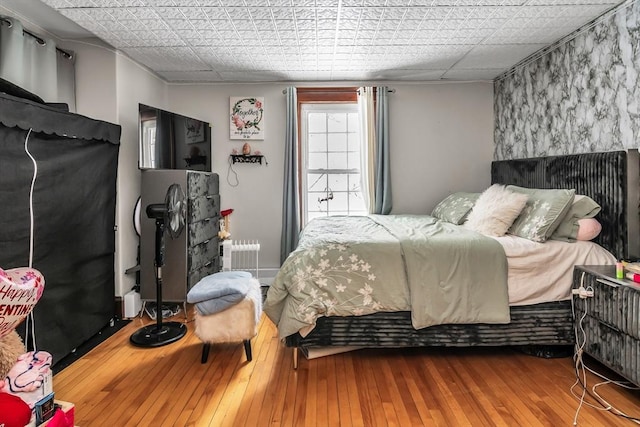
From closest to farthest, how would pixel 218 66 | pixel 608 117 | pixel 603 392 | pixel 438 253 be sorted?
pixel 603 392
pixel 438 253
pixel 608 117
pixel 218 66

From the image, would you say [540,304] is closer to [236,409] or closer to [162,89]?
[236,409]

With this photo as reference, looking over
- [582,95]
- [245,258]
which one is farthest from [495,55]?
[245,258]

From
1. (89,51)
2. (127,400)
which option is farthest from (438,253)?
(89,51)

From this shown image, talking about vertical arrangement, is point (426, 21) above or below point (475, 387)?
above

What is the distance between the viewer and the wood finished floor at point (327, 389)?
1948mm

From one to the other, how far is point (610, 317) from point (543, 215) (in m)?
0.75

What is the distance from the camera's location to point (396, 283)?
243 centimetres

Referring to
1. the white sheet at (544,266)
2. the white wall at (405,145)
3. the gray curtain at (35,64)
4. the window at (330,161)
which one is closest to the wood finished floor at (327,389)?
the white sheet at (544,266)

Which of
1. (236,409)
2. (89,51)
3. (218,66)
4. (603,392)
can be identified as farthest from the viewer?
(218,66)

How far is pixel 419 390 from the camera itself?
221 cm

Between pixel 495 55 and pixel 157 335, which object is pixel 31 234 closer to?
pixel 157 335

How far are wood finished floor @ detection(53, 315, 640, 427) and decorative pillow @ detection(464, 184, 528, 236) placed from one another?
85 cm

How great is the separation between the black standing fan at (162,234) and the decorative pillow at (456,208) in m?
2.39

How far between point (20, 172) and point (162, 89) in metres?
2.56
